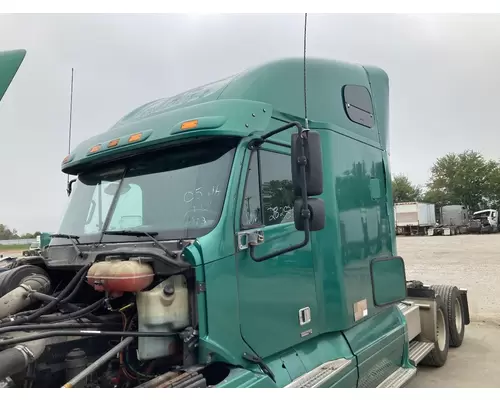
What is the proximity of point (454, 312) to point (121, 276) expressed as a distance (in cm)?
578

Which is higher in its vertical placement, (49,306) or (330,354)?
(49,306)

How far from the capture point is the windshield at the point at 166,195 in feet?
9.97

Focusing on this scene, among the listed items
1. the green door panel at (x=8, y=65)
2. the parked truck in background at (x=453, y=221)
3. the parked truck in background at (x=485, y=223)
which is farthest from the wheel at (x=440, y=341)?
the parked truck in background at (x=485, y=223)

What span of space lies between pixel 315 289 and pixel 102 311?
1677 mm

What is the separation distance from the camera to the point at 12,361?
252cm

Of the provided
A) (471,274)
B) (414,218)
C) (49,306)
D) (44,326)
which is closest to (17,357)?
(44,326)

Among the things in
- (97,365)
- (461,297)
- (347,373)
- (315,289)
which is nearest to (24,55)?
(97,365)

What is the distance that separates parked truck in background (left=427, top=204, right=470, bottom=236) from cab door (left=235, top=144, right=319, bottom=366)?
124 ft

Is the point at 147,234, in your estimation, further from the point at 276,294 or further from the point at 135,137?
the point at 276,294

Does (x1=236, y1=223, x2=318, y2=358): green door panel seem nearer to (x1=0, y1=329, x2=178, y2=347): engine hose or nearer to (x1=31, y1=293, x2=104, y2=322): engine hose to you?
(x1=0, y1=329, x2=178, y2=347): engine hose

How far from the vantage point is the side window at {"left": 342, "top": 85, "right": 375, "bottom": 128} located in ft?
14.0

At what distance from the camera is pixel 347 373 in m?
3.54

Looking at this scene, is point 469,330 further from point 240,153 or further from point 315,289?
point 240,153

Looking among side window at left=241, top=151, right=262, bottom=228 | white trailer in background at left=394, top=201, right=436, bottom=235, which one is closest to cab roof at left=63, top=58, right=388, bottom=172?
side window at left=241, top=151, right=262, bottom=228
